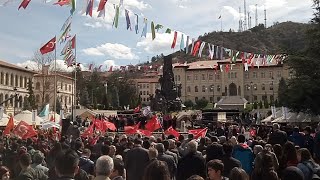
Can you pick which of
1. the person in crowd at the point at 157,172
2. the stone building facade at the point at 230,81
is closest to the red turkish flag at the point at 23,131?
the person in crowd at the point at 157,172

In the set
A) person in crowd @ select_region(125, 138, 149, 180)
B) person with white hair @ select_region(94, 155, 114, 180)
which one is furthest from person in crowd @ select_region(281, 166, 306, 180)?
person in crowd @ select_region(125, 138, 149, 180)

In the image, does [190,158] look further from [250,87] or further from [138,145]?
[250,87]

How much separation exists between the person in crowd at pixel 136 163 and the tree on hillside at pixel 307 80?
23.1 meters

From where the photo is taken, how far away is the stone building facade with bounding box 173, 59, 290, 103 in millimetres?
108650

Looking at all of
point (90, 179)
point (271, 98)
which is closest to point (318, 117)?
point (90, 179)

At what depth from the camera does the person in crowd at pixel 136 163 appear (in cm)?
784

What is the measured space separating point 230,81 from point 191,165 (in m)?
107

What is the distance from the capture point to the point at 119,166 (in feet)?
19.8

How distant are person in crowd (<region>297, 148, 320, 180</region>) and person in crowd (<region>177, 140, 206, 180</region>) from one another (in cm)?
166

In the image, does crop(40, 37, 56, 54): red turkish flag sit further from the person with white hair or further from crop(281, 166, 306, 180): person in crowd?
crop(281, 166, 306, 180): person in crowd

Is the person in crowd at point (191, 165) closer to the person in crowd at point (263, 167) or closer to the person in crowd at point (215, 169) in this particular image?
the person in crowd at point (263, 167)

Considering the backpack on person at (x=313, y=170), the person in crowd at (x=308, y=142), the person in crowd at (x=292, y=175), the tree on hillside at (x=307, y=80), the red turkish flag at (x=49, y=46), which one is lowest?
the person in crowd at (x=308, y=142)

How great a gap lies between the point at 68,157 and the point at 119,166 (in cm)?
151

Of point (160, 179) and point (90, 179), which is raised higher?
point (160, 179)
